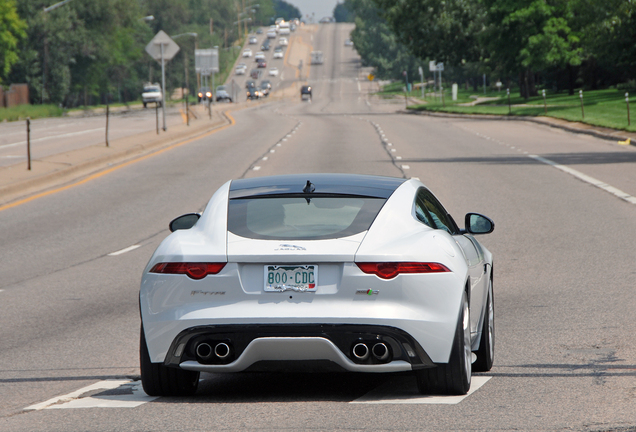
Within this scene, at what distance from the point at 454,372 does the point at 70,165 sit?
20708mm

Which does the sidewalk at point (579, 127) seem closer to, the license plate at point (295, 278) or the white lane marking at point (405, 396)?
the white lane marking at point (405, 396)

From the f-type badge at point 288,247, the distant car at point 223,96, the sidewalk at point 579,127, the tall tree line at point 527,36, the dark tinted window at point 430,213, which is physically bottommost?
the sidewalk at point 579,127

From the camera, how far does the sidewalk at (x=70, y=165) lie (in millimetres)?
21141

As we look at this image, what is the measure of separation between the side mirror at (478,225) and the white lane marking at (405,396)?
3.31ft

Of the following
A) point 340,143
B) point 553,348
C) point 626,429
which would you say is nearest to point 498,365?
point 553,348

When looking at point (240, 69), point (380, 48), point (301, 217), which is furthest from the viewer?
point (240, 69)

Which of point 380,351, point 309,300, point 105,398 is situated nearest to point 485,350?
point 380,351

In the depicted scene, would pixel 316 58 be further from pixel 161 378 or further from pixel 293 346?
pixel 293 346

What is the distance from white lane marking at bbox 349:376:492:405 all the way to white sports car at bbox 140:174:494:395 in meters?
0.07

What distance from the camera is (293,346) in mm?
5516

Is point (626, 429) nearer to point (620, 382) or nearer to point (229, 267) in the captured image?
point (620, 382)

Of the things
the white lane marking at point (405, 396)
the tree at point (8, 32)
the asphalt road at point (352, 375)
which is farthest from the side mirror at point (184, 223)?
the tree at point (8, 32)

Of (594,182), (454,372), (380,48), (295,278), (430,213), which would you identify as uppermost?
(380,48)

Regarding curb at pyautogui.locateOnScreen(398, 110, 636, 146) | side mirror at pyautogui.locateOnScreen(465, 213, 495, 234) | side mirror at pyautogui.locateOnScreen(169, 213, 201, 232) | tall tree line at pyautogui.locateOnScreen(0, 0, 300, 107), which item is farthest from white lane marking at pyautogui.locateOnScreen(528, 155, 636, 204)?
tall tree line at pyautogui.locateOnScreen(0, 0, 300, 107)
